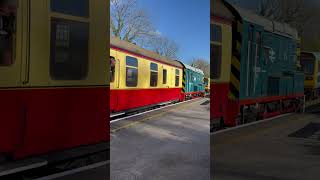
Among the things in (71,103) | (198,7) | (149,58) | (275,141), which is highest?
(198,7)

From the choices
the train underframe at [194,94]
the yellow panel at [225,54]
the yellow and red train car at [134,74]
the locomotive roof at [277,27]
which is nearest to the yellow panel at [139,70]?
the yellow and red train car at [134,74]

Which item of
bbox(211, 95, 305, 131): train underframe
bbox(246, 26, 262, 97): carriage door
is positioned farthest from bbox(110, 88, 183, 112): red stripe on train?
bbox(246, 26, 262, 97): carriage door

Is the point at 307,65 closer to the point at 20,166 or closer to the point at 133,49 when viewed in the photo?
the point at 133,49

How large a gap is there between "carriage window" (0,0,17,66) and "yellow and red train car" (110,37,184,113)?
325 mm

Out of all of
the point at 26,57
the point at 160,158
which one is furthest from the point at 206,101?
the point at 26,57

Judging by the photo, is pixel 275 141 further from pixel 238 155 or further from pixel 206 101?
pixel 206 101

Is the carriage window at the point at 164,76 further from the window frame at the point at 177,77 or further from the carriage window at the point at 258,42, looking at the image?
the carriage window at the point at 258,42

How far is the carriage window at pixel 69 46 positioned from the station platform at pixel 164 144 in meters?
0.23

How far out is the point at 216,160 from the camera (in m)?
2.76

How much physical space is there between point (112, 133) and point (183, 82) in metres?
0.33

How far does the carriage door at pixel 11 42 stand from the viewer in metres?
1.19

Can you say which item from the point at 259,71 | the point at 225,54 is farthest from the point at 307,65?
the point at 225,54

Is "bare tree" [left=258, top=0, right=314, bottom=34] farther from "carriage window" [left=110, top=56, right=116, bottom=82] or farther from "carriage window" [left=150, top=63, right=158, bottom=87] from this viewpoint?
"carriage window" [left=110, top=56, right=116, bottom=82]

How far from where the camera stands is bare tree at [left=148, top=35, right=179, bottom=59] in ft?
3.47
